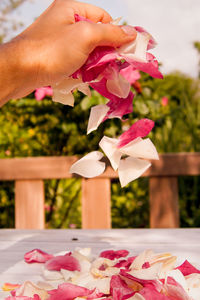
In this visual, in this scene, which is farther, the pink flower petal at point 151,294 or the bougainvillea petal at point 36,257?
the bougainvillea petal at point 36,257

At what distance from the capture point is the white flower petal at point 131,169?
677mm

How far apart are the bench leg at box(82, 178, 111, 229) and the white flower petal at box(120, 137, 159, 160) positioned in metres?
1.13

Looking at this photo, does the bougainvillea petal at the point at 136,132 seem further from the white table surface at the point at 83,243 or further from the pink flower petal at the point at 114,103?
the white table surface at the point at 83,243

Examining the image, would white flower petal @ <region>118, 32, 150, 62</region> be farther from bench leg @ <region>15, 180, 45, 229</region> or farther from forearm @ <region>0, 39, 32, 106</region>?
bench leg @ <region>15, 180, 45, 229</region>

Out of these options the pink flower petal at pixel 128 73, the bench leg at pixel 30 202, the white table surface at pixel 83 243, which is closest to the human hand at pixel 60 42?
the pink flower petal at pixel 128 73

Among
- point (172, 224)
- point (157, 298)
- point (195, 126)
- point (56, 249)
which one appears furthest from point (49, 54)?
point (195, 126)

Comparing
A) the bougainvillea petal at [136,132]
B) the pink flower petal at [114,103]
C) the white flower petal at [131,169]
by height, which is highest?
the pink flower petal at [114,103]

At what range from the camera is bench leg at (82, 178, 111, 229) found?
1798 mm

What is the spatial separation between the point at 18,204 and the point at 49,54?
1.36 meters

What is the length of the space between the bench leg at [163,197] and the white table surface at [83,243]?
49 centimetres

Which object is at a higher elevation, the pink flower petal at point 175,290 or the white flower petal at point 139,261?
the white flower petal at point 139,261

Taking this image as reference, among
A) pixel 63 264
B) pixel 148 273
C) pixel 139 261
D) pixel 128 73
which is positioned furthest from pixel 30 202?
pixel 148 273

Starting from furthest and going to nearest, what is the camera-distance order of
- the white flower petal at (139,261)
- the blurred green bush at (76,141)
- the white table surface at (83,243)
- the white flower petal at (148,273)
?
the blurred green bush at (76,141)
the white table surface at (83,243)
the white flower petal at (139,261)
the white flower petal at (148,273)

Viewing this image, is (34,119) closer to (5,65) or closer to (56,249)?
(56,249)
